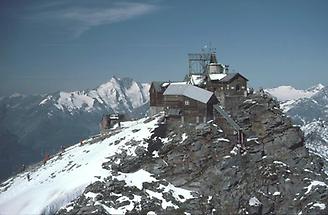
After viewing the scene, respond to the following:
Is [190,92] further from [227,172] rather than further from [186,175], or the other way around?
[227,172]

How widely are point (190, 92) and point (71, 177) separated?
111 feet

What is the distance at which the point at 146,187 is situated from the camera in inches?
3583

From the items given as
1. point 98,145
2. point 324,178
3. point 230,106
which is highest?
point 230,106

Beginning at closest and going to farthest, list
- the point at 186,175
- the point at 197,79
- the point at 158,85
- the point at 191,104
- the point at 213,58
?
the point at 186,175
the point at 191,104
the point at 197,79
the point at 158,85
the point at 213,58

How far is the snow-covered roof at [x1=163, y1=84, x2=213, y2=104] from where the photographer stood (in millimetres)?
104625

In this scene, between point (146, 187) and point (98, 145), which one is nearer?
point (146, 187)

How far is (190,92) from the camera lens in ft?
350

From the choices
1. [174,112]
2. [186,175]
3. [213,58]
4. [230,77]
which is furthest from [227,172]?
[213,58]

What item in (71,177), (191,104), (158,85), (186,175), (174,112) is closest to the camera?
(71,177)

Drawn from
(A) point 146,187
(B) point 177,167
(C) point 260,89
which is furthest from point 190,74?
(A) point 146,187

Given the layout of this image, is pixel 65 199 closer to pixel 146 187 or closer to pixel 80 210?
pixel 80 210

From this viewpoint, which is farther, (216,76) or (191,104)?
(216,76)

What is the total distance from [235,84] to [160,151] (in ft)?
89.7

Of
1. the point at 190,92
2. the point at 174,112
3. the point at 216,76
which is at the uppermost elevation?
the point at 216,76
